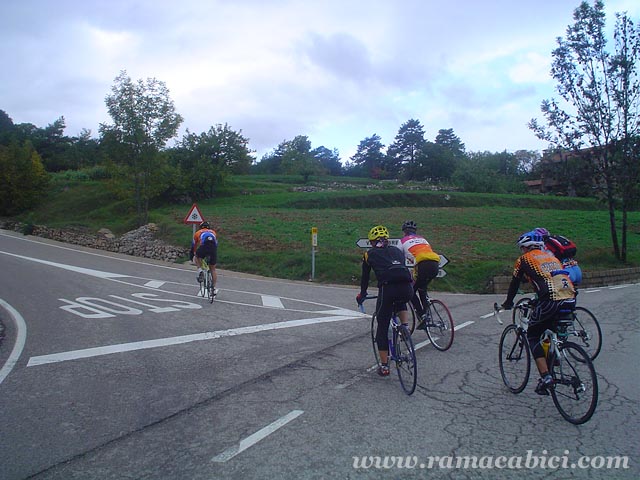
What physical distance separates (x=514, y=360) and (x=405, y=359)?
4.26 feet

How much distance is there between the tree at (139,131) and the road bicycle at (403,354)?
988 inches

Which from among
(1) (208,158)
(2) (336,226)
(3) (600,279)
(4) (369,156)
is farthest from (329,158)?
(3) (600,279)

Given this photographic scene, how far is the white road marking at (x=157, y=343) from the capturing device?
728 centimetres

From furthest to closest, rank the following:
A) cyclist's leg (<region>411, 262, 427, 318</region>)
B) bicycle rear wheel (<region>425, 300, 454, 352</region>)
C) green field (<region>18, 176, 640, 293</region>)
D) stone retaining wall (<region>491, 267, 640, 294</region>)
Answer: green field (<region>18, 176, 640, 293</region>) → stone retaining wall (<region>491, 267, 640, 294</region>) → cyclist's leg (<region>411, 262, 427, 318</region>) → bicycle rear wheel (<region>425, 300, 454, 352</region>)

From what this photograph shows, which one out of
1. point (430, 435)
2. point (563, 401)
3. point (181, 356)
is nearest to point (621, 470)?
point (563, 401)

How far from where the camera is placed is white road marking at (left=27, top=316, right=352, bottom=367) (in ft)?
→ 23.9

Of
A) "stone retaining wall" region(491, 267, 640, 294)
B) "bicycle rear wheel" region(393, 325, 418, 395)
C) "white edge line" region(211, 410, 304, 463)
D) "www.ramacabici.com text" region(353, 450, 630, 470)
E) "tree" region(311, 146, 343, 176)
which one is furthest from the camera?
"tree" region(311, 146, 343, 176)

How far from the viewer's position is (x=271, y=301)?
1297cm

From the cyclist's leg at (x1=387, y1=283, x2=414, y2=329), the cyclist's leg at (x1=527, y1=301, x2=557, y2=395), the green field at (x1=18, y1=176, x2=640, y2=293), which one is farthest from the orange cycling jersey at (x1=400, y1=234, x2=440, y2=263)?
the green field at (x1=18, y1=176, x2=640, y2=293)

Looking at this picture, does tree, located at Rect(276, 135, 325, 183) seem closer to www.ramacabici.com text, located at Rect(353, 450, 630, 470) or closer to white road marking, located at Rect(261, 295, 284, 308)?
white road marking, located at Rect(261, 295, 284, 308)

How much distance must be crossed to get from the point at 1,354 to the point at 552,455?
7479 millimetres

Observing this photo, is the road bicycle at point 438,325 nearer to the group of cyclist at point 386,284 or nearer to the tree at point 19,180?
the group of cyclist at point 386,284

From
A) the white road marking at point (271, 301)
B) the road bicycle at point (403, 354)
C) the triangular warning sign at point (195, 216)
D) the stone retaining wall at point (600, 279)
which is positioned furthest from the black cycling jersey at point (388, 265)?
the triangular warning sign at point (195, 216)

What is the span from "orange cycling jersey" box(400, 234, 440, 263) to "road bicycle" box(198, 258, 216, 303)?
18.2ft
